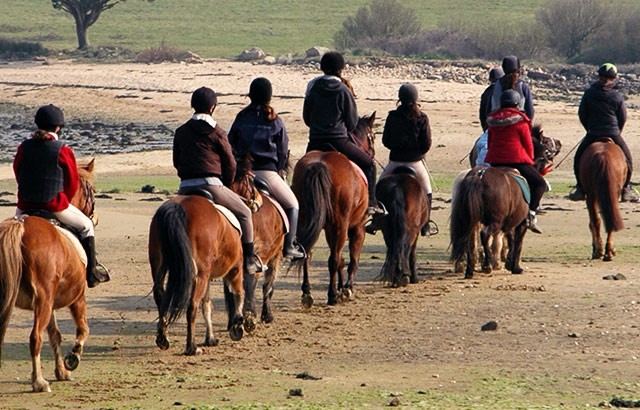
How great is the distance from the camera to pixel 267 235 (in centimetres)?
1198

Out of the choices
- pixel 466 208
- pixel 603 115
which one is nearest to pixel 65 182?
pixel 466 208

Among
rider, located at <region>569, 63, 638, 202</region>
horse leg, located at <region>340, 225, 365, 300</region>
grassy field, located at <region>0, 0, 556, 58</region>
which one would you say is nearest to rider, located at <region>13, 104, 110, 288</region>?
horse leg, located at <region>340, 225, 365, 300</region>

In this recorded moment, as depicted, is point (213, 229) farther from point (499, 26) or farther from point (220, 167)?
point (499, 26)

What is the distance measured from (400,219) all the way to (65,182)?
191 inches

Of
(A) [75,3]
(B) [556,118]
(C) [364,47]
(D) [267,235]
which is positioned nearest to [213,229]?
(D) [267,235]

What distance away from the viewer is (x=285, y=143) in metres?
12.3

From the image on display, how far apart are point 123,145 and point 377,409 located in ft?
79.2

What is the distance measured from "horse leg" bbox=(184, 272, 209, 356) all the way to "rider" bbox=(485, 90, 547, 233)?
5034mm

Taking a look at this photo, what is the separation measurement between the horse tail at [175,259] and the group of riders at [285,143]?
1.75ft

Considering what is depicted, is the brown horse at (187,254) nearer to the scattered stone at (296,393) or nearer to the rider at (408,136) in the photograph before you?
the scattered stone at (296,393)

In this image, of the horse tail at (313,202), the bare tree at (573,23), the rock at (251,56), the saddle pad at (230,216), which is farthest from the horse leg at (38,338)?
the bare tree at (573,23)

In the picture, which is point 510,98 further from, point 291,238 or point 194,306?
point 194,306

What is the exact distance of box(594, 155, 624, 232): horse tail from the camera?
15953 millimetres

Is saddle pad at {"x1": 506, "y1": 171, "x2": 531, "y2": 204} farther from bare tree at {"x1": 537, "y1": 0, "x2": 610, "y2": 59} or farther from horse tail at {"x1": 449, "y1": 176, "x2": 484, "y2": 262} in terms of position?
bare tree at {"x1": 537, "y1": 0, "x2": 610, "y2": 59}
